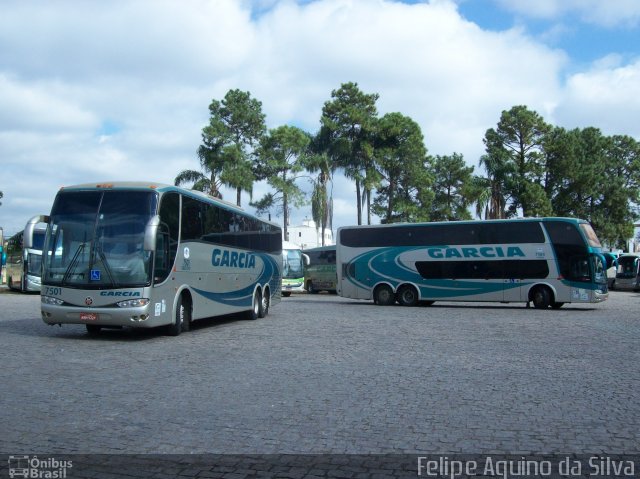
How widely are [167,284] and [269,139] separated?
36504 millimetres

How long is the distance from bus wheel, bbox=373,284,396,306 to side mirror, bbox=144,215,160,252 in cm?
1753

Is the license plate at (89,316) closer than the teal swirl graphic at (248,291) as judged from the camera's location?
Yes

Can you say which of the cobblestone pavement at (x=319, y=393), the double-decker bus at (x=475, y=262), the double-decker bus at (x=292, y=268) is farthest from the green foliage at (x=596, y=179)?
the cobblestone pavement at (x=319, y=393)

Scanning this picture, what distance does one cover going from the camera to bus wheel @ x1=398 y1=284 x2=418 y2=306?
29766 mm

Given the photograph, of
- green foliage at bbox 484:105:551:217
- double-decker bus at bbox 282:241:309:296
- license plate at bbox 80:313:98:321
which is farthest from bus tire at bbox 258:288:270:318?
green foliage at bbox 484:105:551:217

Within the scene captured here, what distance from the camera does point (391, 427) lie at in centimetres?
671

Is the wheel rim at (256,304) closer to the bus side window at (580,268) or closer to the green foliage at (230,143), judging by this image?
the bus side window at (580,268)

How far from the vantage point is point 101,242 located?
46.1 feet

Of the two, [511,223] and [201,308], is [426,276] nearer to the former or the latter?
[511,223]

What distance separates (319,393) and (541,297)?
67.7 feet

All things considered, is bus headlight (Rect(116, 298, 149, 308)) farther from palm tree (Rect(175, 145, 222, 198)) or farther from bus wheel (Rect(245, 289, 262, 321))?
palm tree (Rect(175, 145, 222, 198))

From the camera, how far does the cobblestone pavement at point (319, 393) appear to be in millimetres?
6184

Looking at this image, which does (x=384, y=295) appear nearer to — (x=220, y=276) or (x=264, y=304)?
(x=264, y=304)

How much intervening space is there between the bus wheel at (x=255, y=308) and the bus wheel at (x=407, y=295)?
9.23 meters
